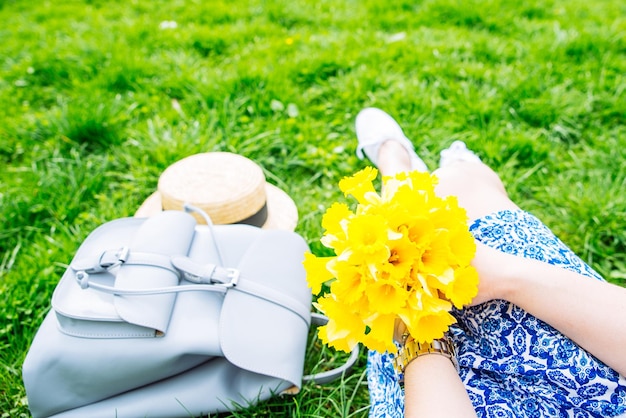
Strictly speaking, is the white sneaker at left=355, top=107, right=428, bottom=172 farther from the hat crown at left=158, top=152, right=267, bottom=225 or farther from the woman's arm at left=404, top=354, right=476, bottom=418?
the woman's arm at left=404, top=354, right=476, bottom=418

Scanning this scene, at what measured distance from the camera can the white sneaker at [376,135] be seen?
8.11 ft

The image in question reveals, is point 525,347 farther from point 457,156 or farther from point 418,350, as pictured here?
point 457,156

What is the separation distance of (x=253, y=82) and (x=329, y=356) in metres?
1.87

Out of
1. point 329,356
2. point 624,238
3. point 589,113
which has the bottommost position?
point 329,356

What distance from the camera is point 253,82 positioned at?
3.08 m

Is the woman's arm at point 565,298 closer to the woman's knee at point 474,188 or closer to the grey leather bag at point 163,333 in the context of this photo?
the woman's knee at point 474,188

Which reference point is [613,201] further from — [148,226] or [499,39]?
[148,226]

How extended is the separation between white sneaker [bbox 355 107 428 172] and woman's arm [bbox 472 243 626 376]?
3.68 ft

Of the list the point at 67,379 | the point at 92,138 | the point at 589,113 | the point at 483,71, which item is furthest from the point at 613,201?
the point at 92,138

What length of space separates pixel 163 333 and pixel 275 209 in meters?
0.93

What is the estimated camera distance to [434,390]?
121 centimetres

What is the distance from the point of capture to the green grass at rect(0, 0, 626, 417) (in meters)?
2.27

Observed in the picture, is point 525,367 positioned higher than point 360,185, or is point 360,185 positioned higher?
point 360,185

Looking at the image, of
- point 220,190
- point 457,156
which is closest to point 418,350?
point 220,190
